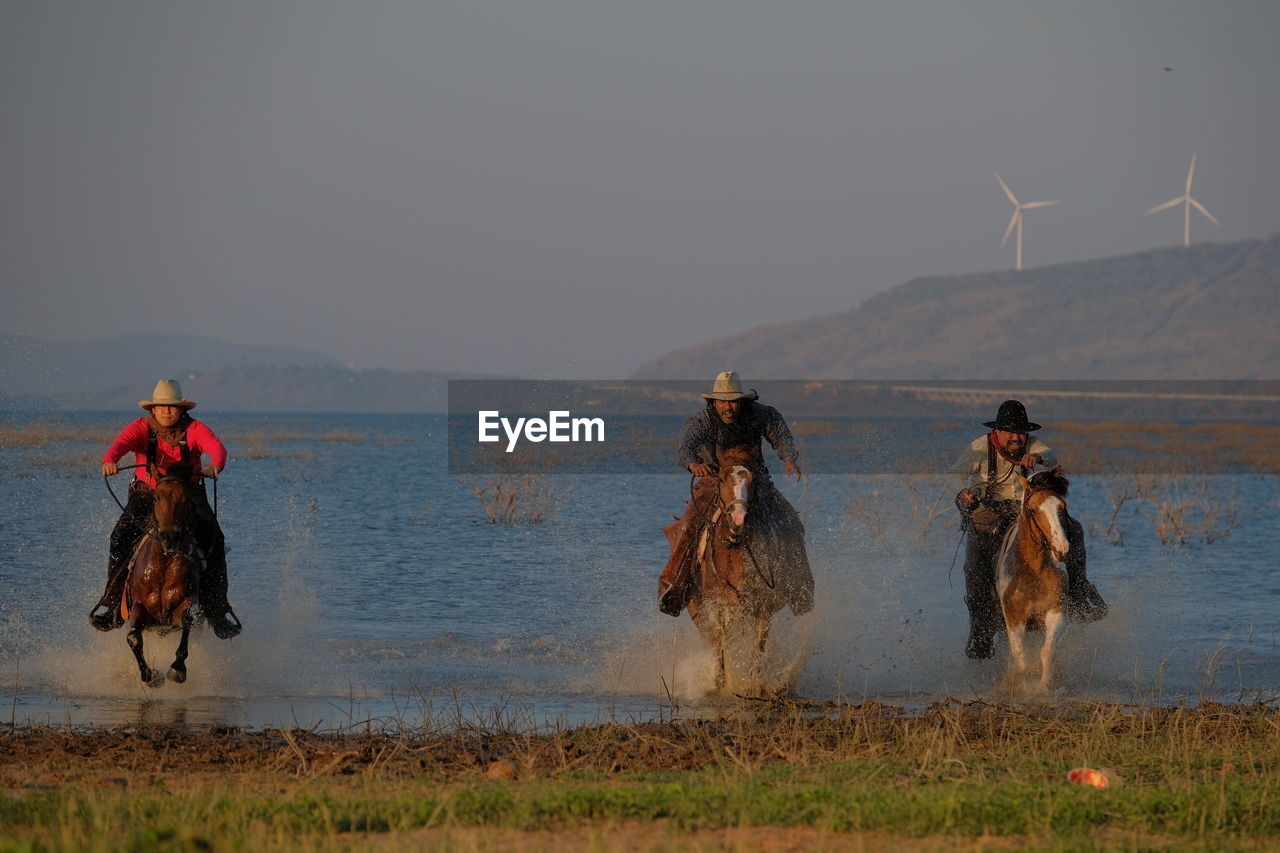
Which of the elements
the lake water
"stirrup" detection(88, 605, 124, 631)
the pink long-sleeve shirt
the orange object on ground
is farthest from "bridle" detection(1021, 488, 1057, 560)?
"stirrup" detection(88, 605, 124, 631)

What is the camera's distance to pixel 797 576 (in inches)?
457

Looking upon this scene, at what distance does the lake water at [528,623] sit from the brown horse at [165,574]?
1.90 feet

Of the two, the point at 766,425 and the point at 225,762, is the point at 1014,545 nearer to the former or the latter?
the point at 766,425

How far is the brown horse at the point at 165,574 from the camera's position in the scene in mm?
11086

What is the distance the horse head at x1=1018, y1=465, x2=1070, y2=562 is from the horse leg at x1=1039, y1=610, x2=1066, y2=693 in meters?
0.42

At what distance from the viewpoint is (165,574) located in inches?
440

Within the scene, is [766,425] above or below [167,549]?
above

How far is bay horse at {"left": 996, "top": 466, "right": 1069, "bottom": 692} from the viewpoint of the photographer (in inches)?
443

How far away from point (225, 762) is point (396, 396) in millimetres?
191908

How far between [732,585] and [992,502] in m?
2.30

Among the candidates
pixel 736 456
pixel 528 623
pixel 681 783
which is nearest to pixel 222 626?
pixel 736 456

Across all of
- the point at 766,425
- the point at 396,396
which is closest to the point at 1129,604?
the point at 766,425

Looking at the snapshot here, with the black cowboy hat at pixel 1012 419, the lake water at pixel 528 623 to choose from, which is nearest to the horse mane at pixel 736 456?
the lake water at pixel 528 623

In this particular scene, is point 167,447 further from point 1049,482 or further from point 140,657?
point 1049,482
